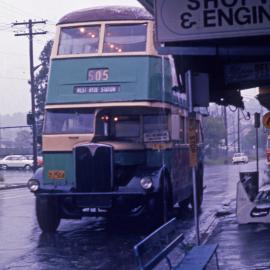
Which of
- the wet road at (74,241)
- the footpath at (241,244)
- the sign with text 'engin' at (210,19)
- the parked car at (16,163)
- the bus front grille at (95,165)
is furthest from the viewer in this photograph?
the parked car at (16,163)

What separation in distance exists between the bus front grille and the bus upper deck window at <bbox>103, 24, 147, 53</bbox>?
85.2 inches

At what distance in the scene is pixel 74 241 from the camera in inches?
581

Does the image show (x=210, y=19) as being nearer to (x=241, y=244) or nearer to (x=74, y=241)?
(x=241, y=244)

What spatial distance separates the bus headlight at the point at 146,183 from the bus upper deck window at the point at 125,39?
2.76 metres

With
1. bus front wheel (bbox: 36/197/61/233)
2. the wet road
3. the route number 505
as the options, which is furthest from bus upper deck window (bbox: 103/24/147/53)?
the wet road

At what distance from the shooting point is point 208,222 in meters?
17.8

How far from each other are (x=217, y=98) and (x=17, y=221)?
23.5 ft

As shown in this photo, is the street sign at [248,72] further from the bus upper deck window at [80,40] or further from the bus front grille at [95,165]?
the bus upper deck window at [80,40]

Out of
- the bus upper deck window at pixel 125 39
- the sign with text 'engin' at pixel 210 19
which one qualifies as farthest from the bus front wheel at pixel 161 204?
the sign with text 'engin' at pixel 210 19

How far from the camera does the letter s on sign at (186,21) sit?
774 centimetres

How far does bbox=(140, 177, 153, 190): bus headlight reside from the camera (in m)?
14.7

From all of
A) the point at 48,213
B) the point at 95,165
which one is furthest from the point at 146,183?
the point at 48,213

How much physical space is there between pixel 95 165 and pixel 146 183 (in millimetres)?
1122

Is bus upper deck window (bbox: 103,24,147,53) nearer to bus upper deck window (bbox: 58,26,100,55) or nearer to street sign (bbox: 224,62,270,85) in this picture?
bus upper deck window (bbox: 58,26,100,55)
